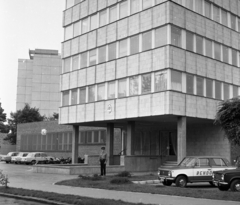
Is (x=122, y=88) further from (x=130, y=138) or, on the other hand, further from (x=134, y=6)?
(x=134, y=6)

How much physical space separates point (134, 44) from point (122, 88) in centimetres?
362

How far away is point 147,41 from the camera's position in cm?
3122

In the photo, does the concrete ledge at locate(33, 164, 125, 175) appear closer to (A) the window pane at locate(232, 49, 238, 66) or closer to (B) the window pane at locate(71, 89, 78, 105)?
(B) the window pane at locate(71, 89, 78, 105)

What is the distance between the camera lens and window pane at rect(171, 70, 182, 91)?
96.3ft

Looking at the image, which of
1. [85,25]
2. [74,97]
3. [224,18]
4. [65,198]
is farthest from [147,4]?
[65,198]

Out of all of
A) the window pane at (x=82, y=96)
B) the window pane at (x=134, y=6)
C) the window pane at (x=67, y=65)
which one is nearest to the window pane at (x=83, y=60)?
the window pane at (x=67, y=65)

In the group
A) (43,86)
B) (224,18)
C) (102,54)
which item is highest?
(43,86)

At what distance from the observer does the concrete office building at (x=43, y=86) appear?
11519 centimetres

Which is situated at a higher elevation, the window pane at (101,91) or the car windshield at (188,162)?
the window pane at (101,91)

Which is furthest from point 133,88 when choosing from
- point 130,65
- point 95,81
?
point 95,81

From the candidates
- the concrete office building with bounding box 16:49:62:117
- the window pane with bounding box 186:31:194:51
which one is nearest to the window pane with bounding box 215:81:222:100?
the window pane with bounding box 186:31:194:51

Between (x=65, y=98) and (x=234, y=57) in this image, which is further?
(x=65, y=98)

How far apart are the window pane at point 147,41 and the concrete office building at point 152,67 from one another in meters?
0.08

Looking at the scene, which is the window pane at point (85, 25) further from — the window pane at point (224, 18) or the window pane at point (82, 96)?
the window pane at point (224, 18)
